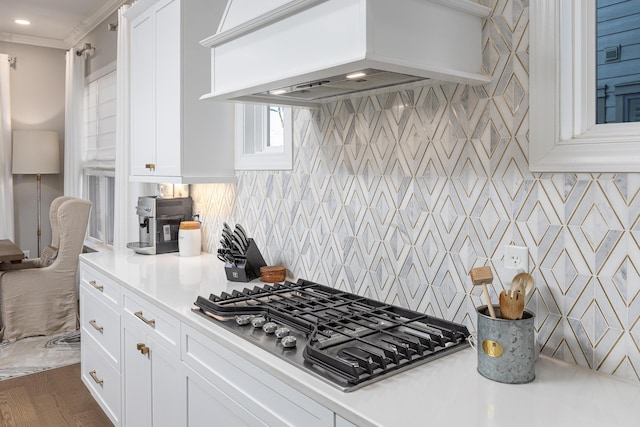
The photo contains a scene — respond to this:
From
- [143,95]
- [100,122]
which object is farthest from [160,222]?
[100,122]

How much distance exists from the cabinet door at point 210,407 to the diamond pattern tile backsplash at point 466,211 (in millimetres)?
675

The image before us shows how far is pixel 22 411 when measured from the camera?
2.89m

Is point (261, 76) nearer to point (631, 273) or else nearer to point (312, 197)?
point (312, 197)

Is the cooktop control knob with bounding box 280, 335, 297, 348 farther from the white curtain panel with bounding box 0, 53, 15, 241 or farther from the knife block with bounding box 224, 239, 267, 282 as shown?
the white curtain panel with bounding box 0, 53, 15, 241

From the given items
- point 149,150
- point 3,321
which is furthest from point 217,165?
point 3,321

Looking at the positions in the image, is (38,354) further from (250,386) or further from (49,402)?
(250,386)

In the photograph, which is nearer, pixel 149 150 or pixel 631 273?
pixel 631 273

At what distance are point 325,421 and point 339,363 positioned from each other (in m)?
0.14

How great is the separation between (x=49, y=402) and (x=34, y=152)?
3110 millimetres

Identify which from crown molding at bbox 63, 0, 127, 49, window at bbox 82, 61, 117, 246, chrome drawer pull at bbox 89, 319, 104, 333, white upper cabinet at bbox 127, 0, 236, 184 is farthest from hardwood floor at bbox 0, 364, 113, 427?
crown molding at bbox 63, 0, 127, 49

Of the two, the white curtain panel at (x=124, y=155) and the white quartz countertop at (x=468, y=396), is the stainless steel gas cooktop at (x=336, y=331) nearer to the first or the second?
the white quartz countertop at (x=468, y=396)

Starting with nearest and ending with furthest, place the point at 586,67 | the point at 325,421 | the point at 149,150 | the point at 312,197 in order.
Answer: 1. the point at 325,421
2. the point at 586,67
3. the point at 312,197
4. the point at 149,150

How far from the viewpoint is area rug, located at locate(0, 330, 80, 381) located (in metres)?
3.42

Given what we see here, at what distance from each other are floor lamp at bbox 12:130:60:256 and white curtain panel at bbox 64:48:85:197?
0.24 meters
